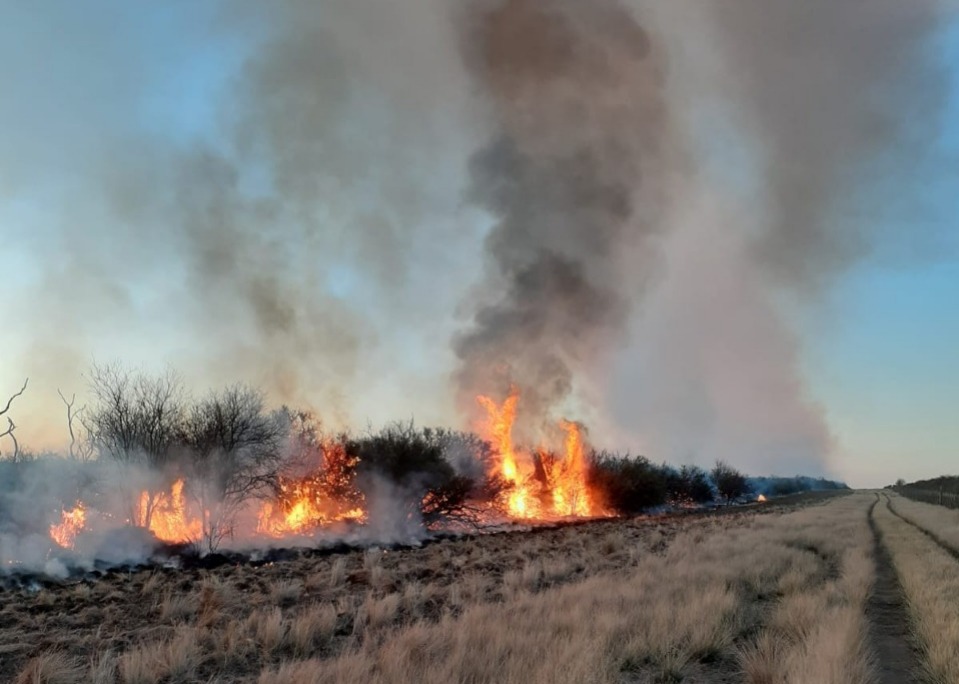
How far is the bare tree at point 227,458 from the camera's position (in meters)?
31.5

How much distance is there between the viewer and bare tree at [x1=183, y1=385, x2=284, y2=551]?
31500 millimetres

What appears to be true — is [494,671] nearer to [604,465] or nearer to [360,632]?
[360,632]

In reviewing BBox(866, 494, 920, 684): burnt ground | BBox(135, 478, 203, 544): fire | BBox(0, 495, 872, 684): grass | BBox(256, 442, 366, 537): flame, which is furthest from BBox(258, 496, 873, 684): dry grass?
BBox(256, 442, 366, 537): flame

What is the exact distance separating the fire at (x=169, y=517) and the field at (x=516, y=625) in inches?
383

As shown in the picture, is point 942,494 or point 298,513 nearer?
point 298,513

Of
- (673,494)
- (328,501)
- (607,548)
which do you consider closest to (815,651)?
(607,548)

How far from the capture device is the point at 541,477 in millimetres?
63188

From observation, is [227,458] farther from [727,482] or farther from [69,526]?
[727,482]

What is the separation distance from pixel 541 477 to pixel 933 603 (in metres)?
52.3

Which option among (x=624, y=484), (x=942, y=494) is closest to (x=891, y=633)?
(x=624, y=484)

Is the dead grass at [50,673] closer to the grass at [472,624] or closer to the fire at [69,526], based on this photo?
the grass at [472,624]

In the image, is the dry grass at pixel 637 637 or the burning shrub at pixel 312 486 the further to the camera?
the burning shrub at pixel 312 486

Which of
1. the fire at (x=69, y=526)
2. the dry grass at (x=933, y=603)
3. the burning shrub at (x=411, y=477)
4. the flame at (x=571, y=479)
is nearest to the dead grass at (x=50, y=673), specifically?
the dry grass at (x=933, y=603)

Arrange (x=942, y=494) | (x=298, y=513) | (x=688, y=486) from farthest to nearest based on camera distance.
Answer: (x=688, y=486), (x=942, y=494), (x=298, y=513)
